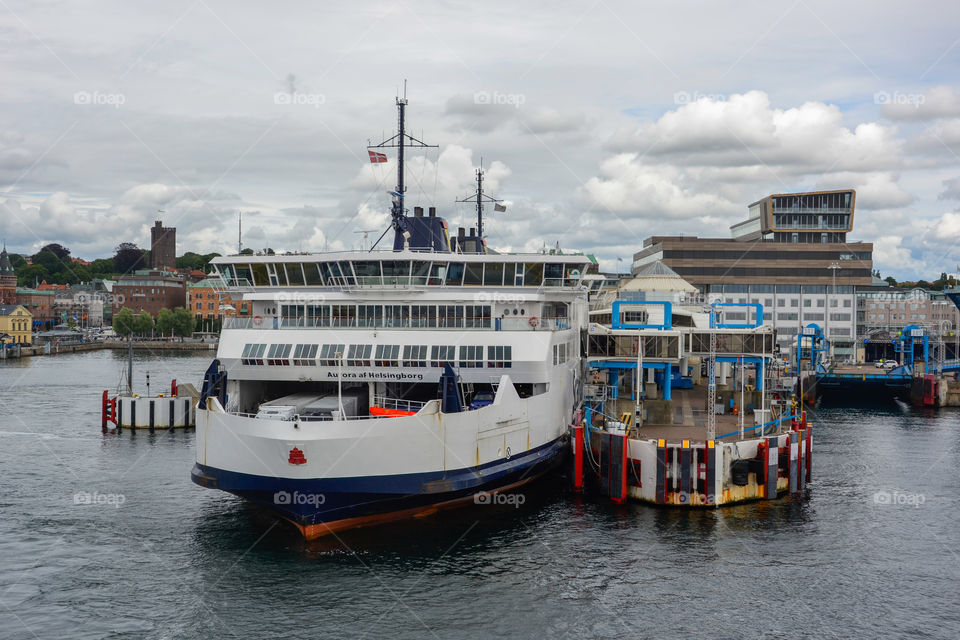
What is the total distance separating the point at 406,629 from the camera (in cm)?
2100

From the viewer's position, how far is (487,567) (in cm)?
2528

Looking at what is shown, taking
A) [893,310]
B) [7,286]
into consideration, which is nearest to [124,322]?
[7,286]

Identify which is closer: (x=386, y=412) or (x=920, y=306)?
(x=386, y=412)

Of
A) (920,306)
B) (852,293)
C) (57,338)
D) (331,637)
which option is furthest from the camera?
(57,338)

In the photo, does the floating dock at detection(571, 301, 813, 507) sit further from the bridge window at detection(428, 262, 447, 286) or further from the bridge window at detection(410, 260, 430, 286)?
the bridge window at detection(410, 260, 430, 286)

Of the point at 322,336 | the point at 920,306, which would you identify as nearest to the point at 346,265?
the point at 322,336

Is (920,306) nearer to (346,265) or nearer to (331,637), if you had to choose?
(346,265)

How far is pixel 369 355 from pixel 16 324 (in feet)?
467

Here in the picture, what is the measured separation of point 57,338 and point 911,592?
16897 centimetres

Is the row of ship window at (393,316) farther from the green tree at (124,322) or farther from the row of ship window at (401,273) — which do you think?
the green tree at (124,322)

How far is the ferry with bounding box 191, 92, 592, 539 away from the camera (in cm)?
2503

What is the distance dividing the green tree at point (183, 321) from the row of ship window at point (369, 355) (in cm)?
14303

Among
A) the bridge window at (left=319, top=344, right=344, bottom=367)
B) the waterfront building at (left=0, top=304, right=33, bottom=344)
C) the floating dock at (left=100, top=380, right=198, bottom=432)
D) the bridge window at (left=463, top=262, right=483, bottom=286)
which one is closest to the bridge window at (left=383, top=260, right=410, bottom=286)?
the bridge window at (left=463, top=262, right=483, bottom=286)

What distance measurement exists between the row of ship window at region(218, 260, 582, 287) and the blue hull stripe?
848 centimetres
